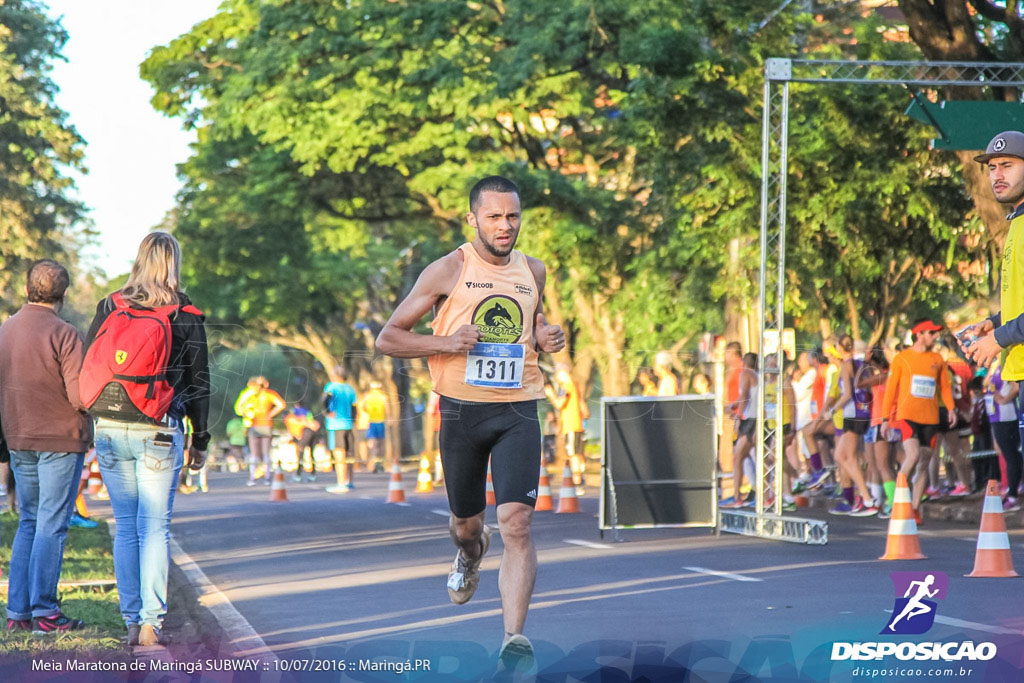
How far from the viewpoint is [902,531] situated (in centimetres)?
1275

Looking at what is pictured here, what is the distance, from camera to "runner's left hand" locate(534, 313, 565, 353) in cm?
734

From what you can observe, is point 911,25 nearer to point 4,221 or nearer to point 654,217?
point 654,217

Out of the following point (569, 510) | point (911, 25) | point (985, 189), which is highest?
point (911, 25)

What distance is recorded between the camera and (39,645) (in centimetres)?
783

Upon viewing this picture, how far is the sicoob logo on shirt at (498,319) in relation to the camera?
7.29 m

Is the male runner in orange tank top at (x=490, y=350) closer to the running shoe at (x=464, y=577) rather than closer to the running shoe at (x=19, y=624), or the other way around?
the running shoe at (x=464, y=577)

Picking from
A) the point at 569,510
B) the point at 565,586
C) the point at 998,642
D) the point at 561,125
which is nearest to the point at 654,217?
the point at 561,125

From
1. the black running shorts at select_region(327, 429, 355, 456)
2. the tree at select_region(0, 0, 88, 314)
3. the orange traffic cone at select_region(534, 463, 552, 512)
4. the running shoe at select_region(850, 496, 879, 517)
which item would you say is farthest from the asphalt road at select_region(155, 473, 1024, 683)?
the tree at select_region(0, 0, 88, 314)

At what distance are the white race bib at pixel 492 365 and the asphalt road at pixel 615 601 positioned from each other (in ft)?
3.85

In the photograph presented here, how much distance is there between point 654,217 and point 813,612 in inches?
789

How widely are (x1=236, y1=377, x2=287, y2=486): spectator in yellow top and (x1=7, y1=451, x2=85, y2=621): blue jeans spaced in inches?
647

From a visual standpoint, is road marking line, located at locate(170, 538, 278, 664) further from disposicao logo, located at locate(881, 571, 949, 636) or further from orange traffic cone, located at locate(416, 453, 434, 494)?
orange traffic cone, located at locate(416, 453, 434, 494)

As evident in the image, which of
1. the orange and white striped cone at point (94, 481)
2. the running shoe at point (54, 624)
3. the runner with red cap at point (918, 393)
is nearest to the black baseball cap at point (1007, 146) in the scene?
the running shoe at point (54, 624)

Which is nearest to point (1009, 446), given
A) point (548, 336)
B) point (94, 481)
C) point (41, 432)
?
point (548, 336)
